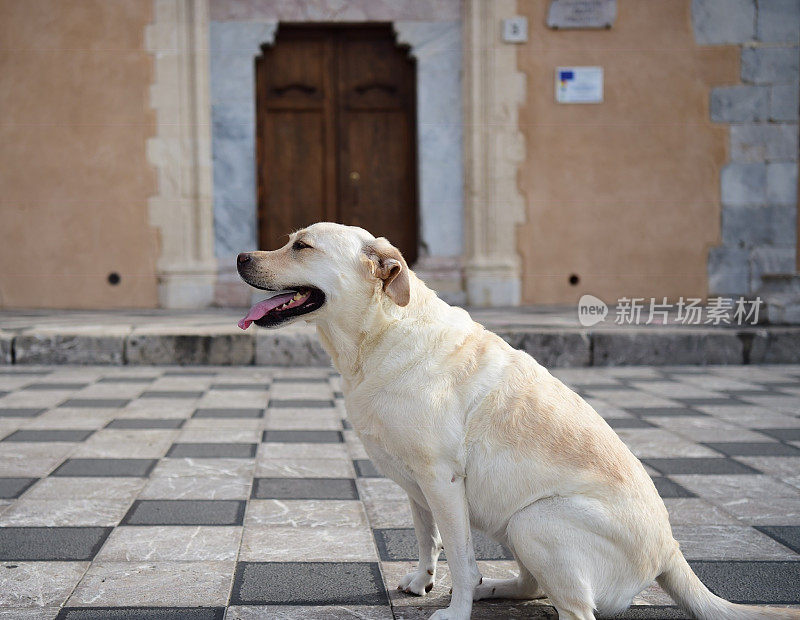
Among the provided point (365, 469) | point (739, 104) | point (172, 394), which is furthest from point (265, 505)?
point (739, 104)

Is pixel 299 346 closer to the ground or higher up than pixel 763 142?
closer to the ground

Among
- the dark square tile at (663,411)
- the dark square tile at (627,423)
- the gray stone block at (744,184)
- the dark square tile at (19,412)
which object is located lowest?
the dark square tile at (663,411)

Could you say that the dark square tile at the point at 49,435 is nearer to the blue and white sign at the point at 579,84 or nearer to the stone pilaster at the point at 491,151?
the stone pilaster at the point at 491,151

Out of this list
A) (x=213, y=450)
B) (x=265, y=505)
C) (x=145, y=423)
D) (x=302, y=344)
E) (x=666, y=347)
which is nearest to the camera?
(x=265, y=505)

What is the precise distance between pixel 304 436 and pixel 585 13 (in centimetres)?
747

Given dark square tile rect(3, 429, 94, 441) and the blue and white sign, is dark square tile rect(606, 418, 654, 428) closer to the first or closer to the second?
dark square tile rect(3, 429, 94, 441)

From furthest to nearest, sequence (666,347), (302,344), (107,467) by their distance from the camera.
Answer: (666,347)
(302,344)
(107,467)

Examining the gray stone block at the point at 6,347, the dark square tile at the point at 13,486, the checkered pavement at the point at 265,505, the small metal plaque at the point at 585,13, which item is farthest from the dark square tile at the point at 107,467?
the small metal plaque at the point at 585,13

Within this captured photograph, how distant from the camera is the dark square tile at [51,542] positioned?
259 centimetres

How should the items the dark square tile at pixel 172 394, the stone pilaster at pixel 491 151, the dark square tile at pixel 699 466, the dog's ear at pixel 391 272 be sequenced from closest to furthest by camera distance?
the dog's ear at pixel 391 272
the dark square tile at pixel 699 466
the dark square tile at pixel 172 394
the stone pilaster at pixel 491 151

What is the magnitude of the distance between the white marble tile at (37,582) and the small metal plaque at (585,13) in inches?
352

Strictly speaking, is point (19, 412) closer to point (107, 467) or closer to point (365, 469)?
point (107, 467)

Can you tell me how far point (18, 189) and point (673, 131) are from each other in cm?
793

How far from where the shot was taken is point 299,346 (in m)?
7.11
